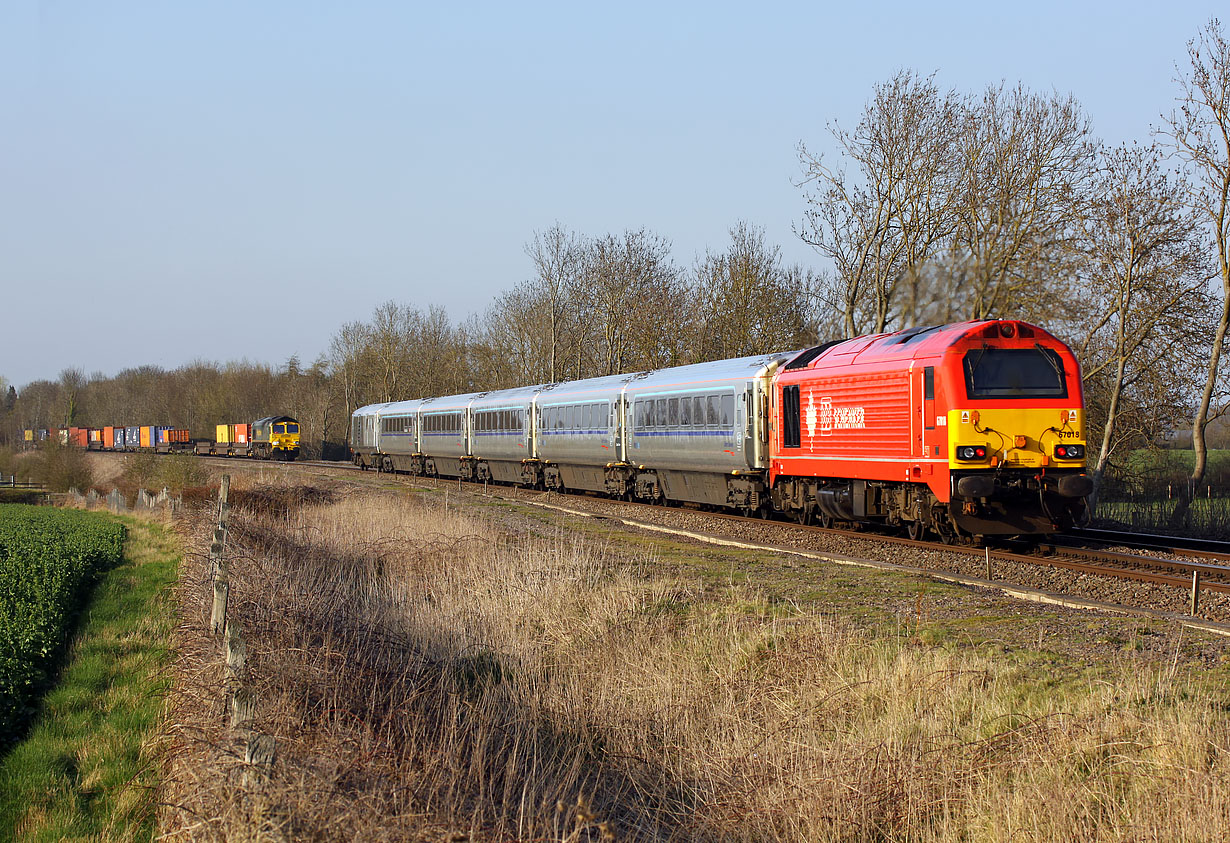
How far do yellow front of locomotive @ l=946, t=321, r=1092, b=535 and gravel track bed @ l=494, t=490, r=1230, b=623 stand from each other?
40.4 inches

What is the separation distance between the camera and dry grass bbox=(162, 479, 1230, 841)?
505cm

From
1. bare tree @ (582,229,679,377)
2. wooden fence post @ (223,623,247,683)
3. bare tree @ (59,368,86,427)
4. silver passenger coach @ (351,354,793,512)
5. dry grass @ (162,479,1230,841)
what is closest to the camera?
dry grass @ (162,479,1230,841)

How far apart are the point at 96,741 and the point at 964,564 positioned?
11441 mm

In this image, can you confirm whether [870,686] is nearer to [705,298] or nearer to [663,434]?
[663,434]

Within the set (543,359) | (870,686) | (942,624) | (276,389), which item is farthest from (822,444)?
(276,389)

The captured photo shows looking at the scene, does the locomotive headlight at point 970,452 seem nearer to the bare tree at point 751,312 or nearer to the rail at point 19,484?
the bare tree at point 751,312

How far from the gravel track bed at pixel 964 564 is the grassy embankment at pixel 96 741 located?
1018 centimetres

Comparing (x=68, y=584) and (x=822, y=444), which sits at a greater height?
(x=822, y=444)

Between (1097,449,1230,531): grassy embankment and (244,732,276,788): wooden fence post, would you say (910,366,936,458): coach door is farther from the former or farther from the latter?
(244,732,276,788): wooden fence post

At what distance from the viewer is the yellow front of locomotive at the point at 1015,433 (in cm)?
1478

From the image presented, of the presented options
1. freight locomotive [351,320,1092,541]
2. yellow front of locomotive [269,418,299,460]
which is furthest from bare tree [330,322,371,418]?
freight locomotive [351,320,1092,541]

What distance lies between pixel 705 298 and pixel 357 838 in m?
36.5

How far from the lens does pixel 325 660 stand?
23.0 ft

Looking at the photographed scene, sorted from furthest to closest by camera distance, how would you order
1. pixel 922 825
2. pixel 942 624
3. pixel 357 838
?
pixel 942 624, pixel 922 825, pixel 357 838
